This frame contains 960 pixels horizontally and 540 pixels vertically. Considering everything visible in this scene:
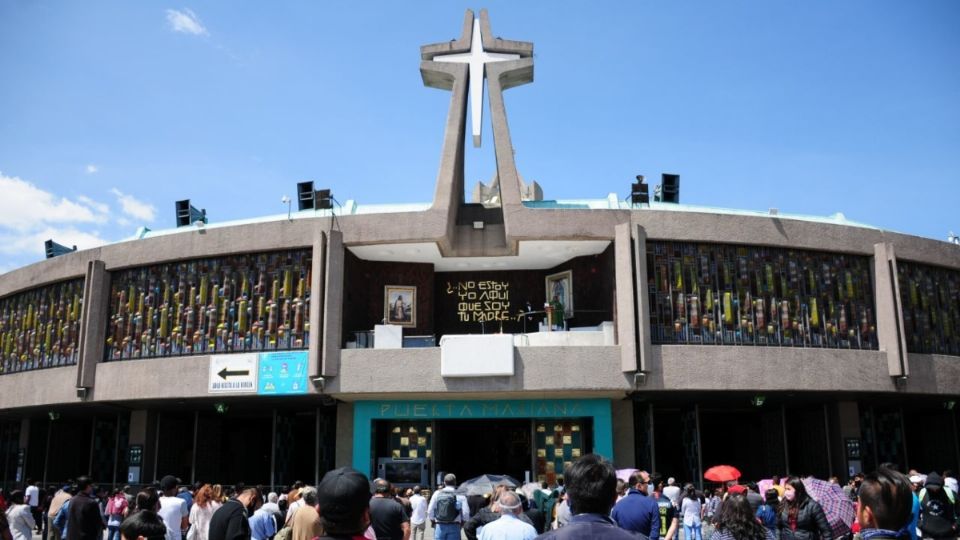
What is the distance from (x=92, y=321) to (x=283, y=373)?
7.31 metres

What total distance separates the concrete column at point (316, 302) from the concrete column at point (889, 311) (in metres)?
16.2

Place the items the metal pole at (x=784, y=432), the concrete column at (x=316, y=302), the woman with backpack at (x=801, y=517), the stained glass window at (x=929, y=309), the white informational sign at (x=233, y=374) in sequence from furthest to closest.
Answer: the metal pole at (x=784, y=432), the stained glass window at (x=929, y=309), the white informational sign at (x=233, y=374), the concrete column at (x=316, y=302), the woman with backpack at (x=801, y=517)

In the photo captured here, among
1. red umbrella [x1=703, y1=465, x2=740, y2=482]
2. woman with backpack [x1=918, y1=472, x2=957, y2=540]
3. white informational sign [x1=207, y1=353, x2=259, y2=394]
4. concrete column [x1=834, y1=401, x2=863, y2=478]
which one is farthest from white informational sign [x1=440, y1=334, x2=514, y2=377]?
woman with backpack [x1=918, y1=472, x2=957, y2=540]

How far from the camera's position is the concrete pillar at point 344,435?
25.6m

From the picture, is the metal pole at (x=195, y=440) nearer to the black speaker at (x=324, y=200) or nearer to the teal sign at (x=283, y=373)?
the teal sign at (x=283, y=373)

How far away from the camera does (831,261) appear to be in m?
25.9

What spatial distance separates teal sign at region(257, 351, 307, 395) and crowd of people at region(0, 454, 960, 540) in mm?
8552

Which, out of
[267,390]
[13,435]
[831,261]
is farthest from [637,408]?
[13,435]

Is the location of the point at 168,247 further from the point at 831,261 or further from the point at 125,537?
the point at 125,537

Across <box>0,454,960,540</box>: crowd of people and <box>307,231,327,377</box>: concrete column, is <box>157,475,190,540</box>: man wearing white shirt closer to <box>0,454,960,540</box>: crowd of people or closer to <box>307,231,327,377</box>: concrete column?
<box>0,454,960,540</box>: crowd of people

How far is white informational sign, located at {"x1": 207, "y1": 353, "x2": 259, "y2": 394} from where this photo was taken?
81.7ft

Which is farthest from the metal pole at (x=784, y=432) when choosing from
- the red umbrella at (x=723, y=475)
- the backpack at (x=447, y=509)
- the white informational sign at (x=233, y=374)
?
the backpack at (x=447, y=509)

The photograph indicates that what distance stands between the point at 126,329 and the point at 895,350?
76.2ft

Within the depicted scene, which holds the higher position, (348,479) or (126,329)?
(126,329)
